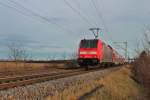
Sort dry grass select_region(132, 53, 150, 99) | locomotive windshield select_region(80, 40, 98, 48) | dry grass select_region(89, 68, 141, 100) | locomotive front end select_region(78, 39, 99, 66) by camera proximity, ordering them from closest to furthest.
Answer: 1. dry grass select_region(89, 68, 141, 100)
2. dry grass select_region(132, 53, 150, 99)
3. locomotive front end select_region(78, 39, 99, 66)
4. locomotive windshield select_region(80, 40, 98, 48)

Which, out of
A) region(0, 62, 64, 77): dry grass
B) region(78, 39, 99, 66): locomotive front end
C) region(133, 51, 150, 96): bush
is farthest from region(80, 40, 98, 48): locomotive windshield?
region(0, 62, 64, 77): dry grass

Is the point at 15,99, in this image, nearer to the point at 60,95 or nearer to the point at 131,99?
the point at 60,95

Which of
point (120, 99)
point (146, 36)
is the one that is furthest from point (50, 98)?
point (146, 36)

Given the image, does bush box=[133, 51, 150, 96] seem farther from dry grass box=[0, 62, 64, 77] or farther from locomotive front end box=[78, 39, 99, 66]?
dry grass box=[0, 62, 64, 77]

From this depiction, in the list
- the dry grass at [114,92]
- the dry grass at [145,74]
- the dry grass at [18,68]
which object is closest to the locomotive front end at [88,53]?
the dry grass at [18,68]

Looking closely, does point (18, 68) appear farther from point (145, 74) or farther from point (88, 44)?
point (145, 74)

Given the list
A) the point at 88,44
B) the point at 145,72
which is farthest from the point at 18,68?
the point at 145,72

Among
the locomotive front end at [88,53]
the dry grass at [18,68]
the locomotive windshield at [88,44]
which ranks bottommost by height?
the dry grass at [18,68]

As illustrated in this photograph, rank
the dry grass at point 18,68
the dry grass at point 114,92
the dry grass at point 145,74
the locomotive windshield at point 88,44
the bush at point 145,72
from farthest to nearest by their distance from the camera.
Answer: the locomotive windshield at point 88,44 → the dry grass at point 18,68 → the bush at point 145,72 → the dry grass at point 145,74 → the dry grass at point 114,92

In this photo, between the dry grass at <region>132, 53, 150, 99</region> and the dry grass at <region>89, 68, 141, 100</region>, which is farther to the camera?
the dry grass at <region>132, 53, 150, 99</region>

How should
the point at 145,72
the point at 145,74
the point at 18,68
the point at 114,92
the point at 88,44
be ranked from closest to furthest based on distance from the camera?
the point at 114,92 → the point at 145,74 → the point at 145,72 → the point at 88,44 → the point at 18,68

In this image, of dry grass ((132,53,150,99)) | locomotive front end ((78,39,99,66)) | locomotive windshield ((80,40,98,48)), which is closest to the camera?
dry grass ((132,53,150,99))

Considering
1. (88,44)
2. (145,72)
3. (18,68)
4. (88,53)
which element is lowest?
(145,72)

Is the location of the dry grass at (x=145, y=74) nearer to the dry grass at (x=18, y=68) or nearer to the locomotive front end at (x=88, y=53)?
the locomotive front end at (x=88, y=53)
